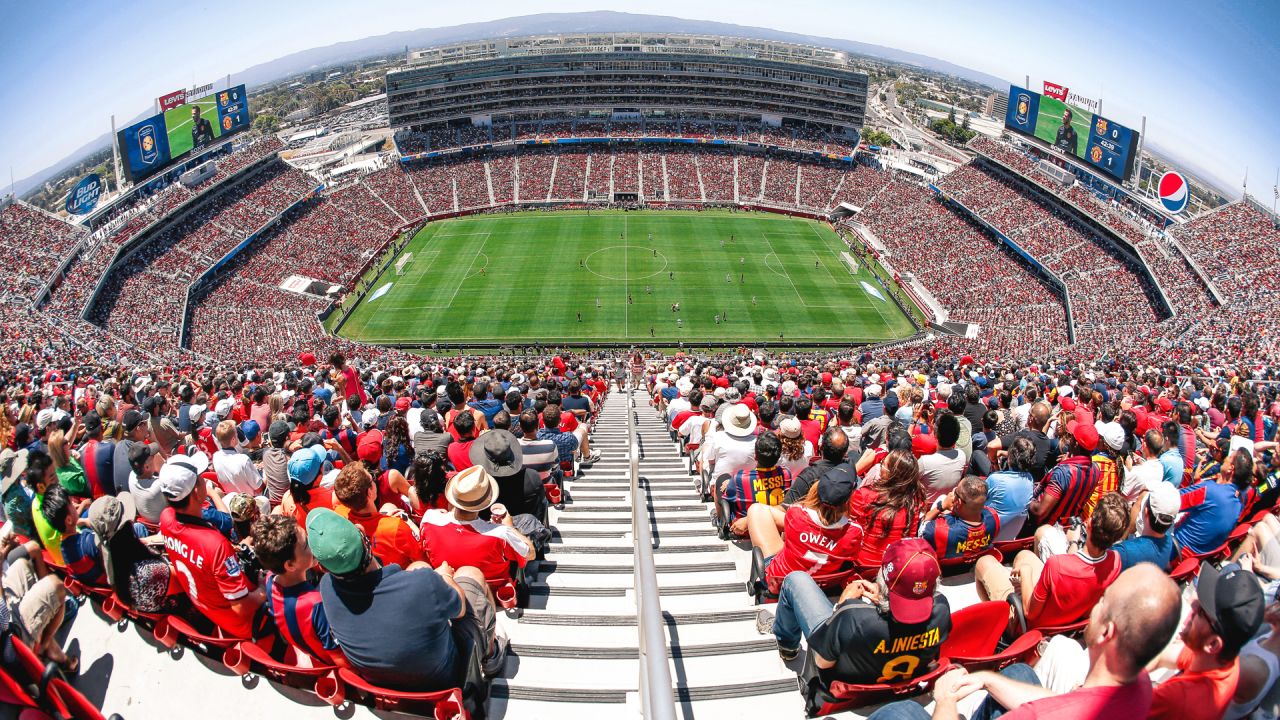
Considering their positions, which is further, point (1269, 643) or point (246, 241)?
point (246, 241)

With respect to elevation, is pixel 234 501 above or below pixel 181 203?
below

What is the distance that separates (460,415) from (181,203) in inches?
2349

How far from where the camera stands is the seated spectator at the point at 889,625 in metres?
4.36

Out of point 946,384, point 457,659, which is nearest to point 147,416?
point 457,659

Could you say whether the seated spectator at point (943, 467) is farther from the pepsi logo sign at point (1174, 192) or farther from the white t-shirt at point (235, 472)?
the pepsi logo sign at point (1174, 192)

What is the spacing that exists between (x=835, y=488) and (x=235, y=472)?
7.43 metres

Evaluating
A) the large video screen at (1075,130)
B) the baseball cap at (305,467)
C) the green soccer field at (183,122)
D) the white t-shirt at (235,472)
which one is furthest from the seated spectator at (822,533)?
the green soccer field at (183,122)

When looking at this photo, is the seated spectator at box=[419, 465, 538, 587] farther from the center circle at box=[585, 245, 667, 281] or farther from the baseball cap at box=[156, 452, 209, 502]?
the center circle at box=[585, 245, 667, 281]

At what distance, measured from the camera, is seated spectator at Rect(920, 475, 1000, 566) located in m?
6.25

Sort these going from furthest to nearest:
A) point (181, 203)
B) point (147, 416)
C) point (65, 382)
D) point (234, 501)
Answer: point (181, 203) < point (65, 382) < point (147, 416) < point (234, 501)

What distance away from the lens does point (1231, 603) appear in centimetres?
312

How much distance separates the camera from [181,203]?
53.5 metres

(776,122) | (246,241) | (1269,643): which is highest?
(776,122)

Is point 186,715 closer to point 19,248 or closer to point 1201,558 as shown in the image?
point 1201,558
